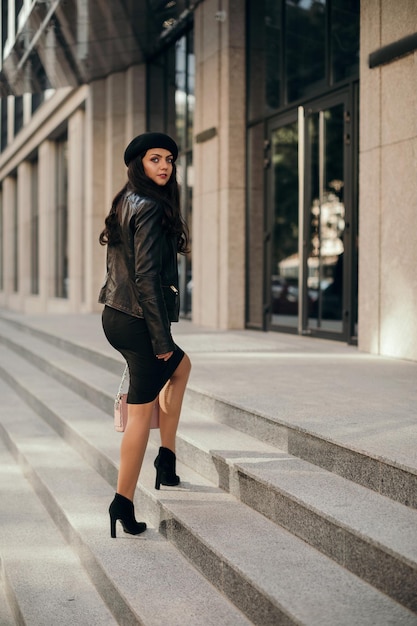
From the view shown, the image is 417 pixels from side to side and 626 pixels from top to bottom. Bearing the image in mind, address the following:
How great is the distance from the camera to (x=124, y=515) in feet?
13.0

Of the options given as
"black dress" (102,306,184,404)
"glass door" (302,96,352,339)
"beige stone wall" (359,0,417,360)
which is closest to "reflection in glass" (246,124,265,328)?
"glass door" (302,96,352,339)

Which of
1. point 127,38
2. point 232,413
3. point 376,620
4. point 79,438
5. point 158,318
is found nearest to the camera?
point 376,620

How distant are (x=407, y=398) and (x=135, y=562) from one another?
2.45 metres

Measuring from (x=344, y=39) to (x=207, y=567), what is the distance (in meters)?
7.98

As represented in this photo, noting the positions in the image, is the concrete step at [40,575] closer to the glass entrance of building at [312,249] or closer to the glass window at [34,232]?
the glass entrance of building at [312,249]

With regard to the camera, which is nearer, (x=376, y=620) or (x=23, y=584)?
(x=376, y=620)

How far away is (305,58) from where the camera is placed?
40.3ft

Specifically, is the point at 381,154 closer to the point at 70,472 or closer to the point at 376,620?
the point at 70,472

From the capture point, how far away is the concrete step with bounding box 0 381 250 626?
3330 millimetres

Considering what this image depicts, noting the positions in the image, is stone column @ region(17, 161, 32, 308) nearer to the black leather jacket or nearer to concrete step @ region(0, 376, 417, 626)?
concrete step @ region(0, 376, 417, 626)

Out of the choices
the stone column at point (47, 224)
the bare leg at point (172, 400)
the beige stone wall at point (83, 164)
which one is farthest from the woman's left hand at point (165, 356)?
the stone column at point (47, 224)

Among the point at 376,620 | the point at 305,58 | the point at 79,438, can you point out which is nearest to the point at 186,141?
the point at 305,58

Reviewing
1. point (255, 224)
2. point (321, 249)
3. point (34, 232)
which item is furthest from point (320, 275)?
point (34, 232)

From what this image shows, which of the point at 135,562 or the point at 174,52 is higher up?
the point at 174,52
